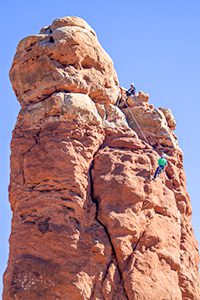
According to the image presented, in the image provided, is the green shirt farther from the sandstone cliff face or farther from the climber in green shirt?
the sandstone cliff face

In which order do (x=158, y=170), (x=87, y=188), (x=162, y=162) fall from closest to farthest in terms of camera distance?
(x=87, y=188) < (x=162, y=162) < (x=158, y=170)

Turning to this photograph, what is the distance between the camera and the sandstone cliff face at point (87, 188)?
A: 82.1 ft

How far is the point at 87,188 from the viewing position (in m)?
27.1

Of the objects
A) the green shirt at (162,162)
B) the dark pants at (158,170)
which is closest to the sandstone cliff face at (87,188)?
the dark pants at (158,170)

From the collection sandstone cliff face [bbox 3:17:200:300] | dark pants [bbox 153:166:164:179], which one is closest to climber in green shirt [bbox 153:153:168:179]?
dark pants [bbox 153:166:164:179]

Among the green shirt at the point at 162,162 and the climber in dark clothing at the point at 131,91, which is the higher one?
the climber in dark clothing at the point at 131,91

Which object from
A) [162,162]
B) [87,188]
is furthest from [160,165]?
[87,188]

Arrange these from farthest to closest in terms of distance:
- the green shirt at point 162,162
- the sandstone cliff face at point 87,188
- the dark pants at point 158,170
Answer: the dark pants at point 158,170 → the green shirt at point 162,162 → the sandstone cliff face at point 87,188

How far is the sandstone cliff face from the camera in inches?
985

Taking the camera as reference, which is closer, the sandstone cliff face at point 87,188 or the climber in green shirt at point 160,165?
the sandstone cliff face at point 87,188

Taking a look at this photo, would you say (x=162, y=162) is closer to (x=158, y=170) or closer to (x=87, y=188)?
(x=158, y=170)

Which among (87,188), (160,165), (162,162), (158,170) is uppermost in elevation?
(162,162)

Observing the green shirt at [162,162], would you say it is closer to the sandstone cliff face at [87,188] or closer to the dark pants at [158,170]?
the dark pants at [158,170]

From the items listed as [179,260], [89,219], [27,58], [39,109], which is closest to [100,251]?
[89,219]
